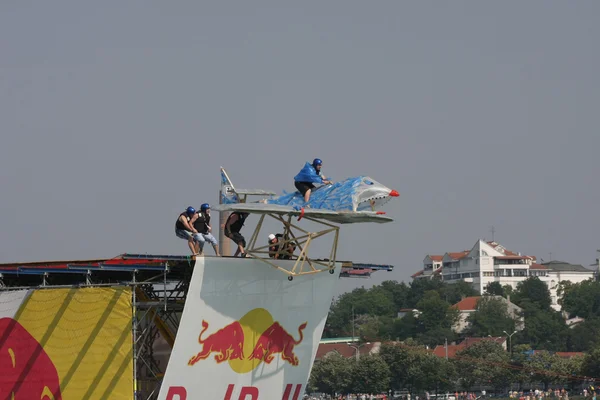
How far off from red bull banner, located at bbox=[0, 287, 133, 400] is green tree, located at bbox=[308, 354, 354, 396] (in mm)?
81668

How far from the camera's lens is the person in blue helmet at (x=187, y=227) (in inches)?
1411

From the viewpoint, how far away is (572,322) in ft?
602

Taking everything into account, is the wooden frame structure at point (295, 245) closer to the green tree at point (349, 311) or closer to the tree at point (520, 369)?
the tree at point (520, 369)

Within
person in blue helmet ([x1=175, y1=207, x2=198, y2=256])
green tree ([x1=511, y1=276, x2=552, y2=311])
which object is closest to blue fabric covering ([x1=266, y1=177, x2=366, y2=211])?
person in blue helmet ([x1=175, y1=207, x2=198, y2=256])

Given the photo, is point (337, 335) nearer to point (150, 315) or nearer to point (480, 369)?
point (480, 369)

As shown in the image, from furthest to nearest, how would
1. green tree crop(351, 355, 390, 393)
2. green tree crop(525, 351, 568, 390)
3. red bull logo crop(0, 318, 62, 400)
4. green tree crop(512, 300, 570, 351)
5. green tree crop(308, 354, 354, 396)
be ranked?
green tree crop(512, 300, 570, 351)
green tree crop(308, 354, 354, 396)
green tree crop(351, 355, 390, 393)
green tree crop(525, 351, 568, 390)
red bull logo crop(0, 318, 62, 400)

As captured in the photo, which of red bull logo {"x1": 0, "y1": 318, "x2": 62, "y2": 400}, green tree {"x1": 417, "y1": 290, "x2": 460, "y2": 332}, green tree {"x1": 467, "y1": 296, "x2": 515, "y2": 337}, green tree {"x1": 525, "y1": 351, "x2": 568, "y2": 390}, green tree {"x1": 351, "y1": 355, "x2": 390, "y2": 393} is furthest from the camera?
green tree {"x1": 417, "y1": 290, "x2": 460, "y2": 332}

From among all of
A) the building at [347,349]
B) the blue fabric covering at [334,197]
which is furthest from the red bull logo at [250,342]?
the building at [347,349]

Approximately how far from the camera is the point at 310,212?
1368 inches

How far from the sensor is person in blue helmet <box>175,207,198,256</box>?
3584cm

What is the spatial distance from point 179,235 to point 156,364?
6.38 meters

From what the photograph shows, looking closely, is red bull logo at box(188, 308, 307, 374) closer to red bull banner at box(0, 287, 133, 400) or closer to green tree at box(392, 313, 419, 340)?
red bull banner at box(0, 287, 133, 400)

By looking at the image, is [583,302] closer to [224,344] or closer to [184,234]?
[224,344]

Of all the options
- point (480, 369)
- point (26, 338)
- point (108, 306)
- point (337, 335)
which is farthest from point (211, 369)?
point (337, 335)
